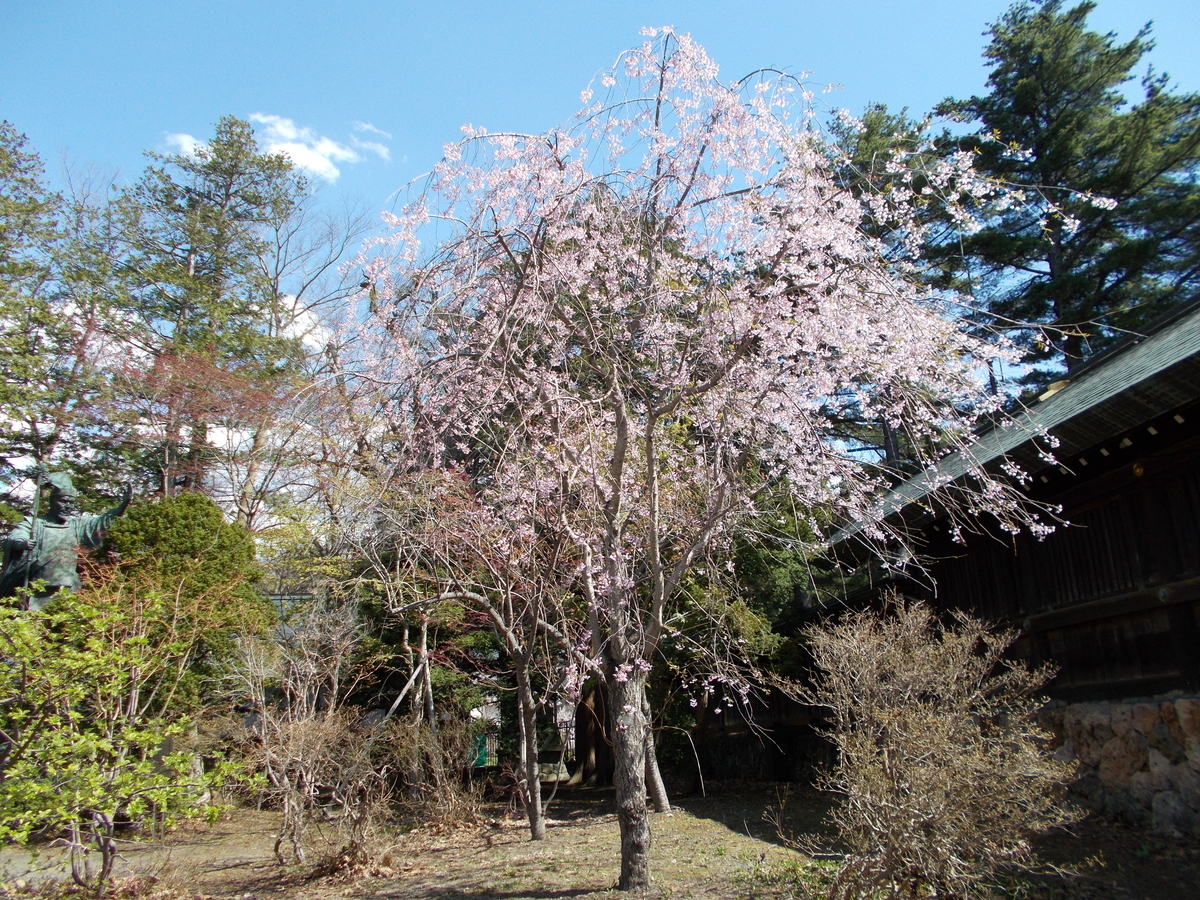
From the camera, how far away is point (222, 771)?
5547 millimetres

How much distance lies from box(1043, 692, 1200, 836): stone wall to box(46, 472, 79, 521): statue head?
10800 mm

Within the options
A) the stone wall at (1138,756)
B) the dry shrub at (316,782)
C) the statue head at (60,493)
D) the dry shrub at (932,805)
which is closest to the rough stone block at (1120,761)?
the stone wall at (1138,756)

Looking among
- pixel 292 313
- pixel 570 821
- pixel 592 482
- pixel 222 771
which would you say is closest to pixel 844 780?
pixel 592 482

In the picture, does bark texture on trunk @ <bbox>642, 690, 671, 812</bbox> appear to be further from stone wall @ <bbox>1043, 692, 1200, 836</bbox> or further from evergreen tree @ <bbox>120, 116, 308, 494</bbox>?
evergreen tree @ <bbox>120, 116, 308, 494</bbox>

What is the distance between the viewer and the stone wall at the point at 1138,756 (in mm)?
5445

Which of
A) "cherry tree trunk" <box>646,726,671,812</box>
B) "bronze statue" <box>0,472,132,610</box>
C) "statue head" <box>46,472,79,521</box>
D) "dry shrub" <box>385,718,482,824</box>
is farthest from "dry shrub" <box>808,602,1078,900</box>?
"statue head" <box>46,472,79,521</box>

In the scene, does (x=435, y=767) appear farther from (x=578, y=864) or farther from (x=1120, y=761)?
(x=1120, y=761)

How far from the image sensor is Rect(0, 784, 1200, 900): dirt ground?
517 centimetres

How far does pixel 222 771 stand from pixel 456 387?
10.5ft

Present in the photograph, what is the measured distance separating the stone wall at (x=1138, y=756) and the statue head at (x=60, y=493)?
10.8 metres

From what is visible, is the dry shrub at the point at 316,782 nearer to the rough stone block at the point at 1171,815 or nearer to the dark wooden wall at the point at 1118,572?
the dark wooden wall at the point at 1118,572

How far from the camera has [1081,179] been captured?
13219 mm

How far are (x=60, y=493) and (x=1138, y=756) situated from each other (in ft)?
37.2

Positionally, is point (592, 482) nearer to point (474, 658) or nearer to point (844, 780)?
point (844, 780)
